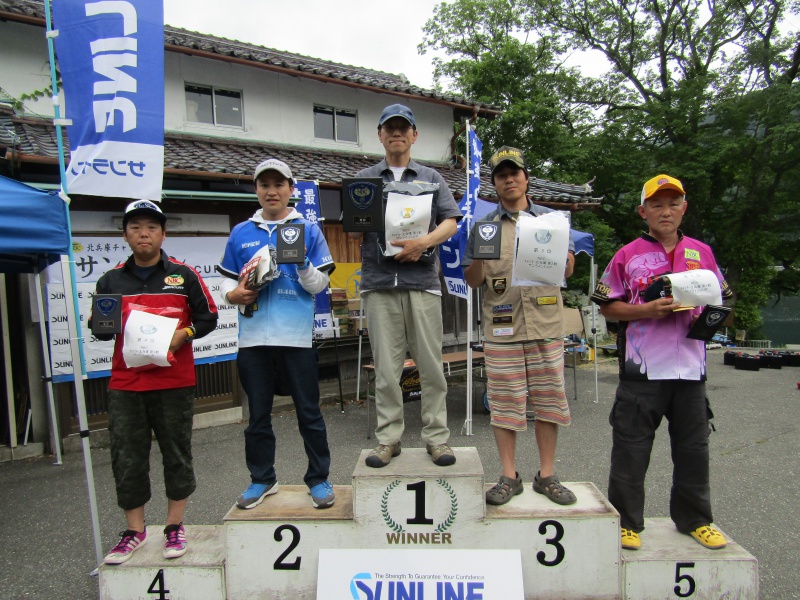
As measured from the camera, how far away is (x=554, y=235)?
2764mm

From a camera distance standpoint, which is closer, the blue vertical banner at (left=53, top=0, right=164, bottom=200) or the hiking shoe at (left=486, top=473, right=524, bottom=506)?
the hiking shoe at (left=486, top=473, right=524, bottom=506)

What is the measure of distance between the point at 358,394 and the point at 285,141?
439 cm

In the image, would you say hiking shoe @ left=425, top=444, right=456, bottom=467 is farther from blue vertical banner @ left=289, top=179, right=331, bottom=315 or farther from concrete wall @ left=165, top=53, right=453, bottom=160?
concrete wall @ left=165, top=53, right=453, bottom=160

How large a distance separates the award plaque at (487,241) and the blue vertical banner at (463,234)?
9.83 ft

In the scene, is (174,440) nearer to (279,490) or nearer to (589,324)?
(279,490)

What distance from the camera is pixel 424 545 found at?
2.68 meters

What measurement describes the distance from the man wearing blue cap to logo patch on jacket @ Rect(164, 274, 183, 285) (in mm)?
1027

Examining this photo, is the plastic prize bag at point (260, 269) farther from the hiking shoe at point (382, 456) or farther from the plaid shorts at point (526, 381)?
the plaid shorts at point (526, 381)

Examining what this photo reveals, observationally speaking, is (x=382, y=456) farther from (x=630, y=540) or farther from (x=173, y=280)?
(x=173, y=280)

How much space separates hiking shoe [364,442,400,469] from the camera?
283 cm

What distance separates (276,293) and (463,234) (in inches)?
135

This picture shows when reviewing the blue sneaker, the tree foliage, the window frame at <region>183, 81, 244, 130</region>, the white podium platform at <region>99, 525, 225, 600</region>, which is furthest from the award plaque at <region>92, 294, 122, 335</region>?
the tree foliage

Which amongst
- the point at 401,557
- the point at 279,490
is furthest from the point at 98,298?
the point at 401,557

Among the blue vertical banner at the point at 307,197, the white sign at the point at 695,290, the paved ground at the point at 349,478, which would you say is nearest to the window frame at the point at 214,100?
the blue vertical banner at the point at 307,197
